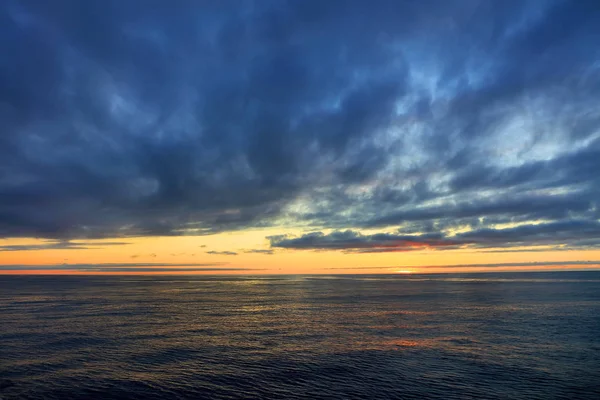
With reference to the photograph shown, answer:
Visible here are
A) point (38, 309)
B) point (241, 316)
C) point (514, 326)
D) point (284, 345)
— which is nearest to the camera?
point (284, 345)

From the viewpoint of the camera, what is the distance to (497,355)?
57.5m

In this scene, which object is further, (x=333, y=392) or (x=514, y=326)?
(x=514, y=326)

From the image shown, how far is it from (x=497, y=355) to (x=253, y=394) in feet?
117

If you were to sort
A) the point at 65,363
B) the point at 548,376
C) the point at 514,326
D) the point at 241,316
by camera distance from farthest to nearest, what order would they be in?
1. the point at 241,316
2. the point at 514,326
3. the point at 65,363
4. the point at 548,376

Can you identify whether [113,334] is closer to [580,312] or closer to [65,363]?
[65,363]

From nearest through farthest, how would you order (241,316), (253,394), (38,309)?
(253,394), (241,316), (38,309)

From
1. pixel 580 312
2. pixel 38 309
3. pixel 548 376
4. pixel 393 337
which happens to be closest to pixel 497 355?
pixel 548 376

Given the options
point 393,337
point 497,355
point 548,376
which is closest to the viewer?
point 548,376

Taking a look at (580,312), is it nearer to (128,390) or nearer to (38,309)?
(128,390)

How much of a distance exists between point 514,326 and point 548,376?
3531 centimetres

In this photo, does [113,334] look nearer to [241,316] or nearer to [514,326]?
[241,316]

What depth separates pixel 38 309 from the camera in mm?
111375

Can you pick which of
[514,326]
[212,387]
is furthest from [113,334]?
[514,326]

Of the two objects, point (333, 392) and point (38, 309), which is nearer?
point (333, 392)
